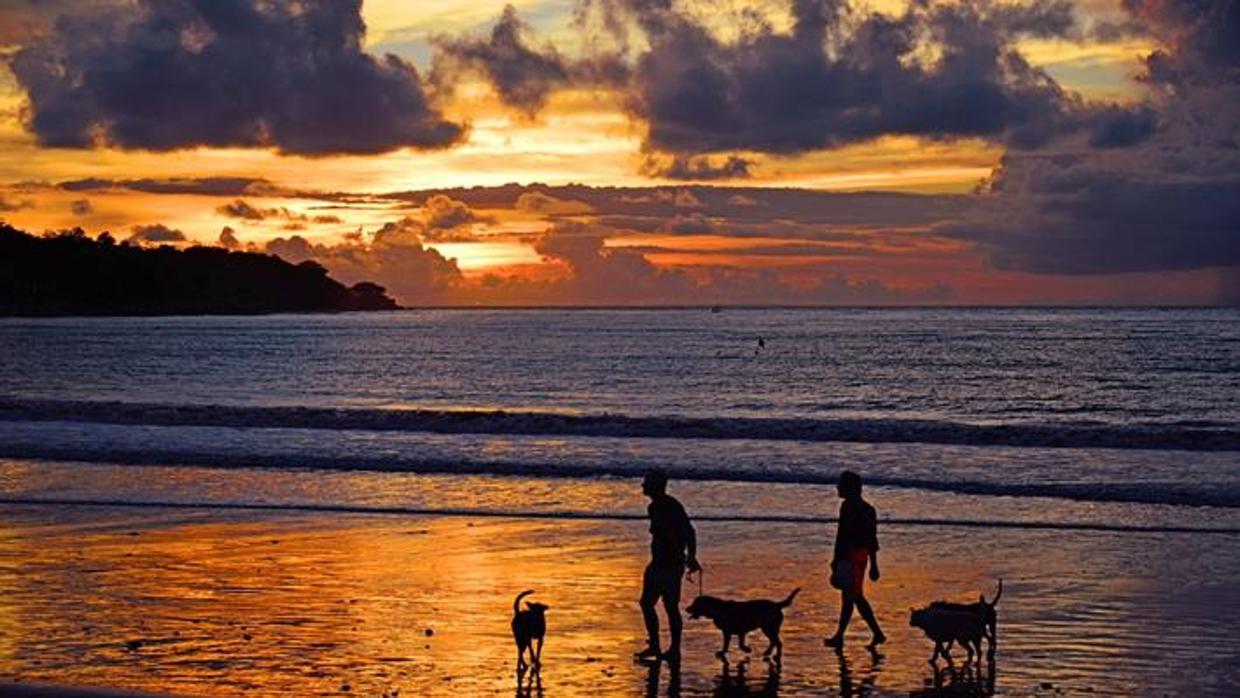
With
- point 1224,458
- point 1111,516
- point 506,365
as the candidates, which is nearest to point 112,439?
point 1111,516

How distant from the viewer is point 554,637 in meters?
13.6

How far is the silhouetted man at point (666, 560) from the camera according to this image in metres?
12.7

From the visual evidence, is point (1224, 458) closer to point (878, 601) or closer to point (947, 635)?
point (878, 601)

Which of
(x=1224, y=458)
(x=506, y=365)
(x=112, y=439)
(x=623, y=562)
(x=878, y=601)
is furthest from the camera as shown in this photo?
(x=506, y=365)

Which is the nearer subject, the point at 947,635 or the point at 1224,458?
the point at 947,635

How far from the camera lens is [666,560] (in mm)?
12789

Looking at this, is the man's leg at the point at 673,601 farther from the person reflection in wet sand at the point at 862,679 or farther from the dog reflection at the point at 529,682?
the person reflection in wet sand at the point at 862,679

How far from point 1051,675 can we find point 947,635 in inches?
37.1

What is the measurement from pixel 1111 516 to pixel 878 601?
874cm

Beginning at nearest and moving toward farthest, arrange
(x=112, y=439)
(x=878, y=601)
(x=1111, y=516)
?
(x=878, y=601), (x=1111, y=516), (x=112, y=439)

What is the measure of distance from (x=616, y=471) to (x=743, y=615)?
16.7 meters

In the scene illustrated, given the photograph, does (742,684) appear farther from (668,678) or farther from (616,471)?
(616,471)

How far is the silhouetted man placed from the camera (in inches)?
500

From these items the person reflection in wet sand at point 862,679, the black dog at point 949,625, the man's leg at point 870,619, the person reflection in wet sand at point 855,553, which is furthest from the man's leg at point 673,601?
the black dog at point 949,625
